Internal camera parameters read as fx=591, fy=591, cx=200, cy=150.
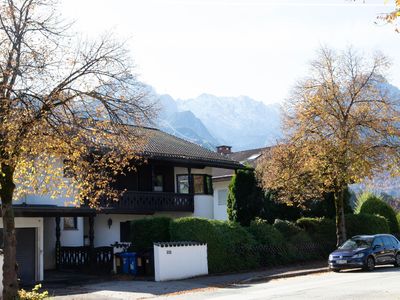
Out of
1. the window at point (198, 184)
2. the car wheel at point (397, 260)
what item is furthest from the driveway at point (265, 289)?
the window at point (198, 184)

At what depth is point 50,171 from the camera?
15.1m

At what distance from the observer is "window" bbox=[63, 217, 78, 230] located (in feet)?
103

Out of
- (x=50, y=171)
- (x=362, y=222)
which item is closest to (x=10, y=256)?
(x=50, y=171)

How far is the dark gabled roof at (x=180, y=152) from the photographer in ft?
109

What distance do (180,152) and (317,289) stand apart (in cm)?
1918

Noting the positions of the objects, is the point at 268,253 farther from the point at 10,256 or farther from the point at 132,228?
the point at 10,256

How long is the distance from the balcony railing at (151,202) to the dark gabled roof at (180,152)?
2128 millimetres

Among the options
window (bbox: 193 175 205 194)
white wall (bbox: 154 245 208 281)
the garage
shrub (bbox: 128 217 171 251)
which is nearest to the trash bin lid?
shrub (bbox: 128 217 171 251)

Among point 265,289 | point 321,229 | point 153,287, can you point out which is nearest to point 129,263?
point 153,287

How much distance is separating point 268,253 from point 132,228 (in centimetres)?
637

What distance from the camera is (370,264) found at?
918 inches

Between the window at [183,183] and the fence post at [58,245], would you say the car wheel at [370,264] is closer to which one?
the fence post at [58,245]

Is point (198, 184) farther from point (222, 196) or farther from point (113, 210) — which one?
point (113, 210)

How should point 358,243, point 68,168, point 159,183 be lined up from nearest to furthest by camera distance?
point 68,168
point 358,243
point 159,183
